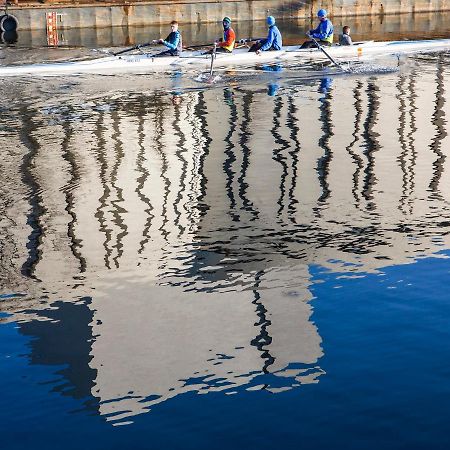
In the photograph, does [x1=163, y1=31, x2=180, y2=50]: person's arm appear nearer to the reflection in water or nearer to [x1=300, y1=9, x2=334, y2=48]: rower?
[x1=300, y1=9, x2=334, y2=48]: rower

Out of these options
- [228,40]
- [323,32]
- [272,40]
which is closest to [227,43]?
[228,40]

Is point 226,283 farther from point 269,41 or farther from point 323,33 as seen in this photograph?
point 323,33

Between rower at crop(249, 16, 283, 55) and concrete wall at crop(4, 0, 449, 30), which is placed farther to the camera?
concrete wall at crop(4, 0, 449, 30)

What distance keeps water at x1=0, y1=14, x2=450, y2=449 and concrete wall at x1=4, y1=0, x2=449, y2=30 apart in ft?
104

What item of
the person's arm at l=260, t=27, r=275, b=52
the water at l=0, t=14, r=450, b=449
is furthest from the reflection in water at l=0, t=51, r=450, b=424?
the person's arm at l=260, t=27, r=275, b=52

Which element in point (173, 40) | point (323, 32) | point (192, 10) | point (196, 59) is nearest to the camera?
point (173, 40)

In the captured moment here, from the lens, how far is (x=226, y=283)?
11812 mm

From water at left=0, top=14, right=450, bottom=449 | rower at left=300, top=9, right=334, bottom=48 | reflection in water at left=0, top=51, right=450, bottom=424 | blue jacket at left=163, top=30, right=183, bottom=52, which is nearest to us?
water at left=0, top=14, right=450, bottom=449

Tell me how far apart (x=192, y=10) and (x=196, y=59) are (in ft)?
80.2

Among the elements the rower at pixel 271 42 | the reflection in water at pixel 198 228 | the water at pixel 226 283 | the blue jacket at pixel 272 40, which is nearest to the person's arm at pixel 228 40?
the rower at pixel 271 42

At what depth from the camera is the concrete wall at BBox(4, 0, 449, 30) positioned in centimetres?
5238

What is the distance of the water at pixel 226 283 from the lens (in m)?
8.75

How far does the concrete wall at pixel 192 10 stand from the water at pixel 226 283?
31577 mm

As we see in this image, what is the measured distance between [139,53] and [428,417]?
83.5 ft
